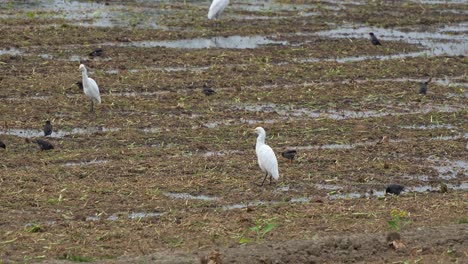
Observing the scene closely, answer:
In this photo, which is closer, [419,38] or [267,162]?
[267,162]

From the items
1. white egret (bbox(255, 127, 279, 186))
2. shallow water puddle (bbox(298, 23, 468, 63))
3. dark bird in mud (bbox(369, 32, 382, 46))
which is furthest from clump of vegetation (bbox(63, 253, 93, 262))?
dark bird in mud (bbox(369, 32, 382, 46))

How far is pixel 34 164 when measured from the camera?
54.4 feet

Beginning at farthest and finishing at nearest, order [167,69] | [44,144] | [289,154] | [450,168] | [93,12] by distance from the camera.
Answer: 1. [93,12]
2. [167,69]
3. [450,168]
4. [44,144]
5. [289,154]

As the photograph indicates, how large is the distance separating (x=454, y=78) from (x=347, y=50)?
11.5 feet

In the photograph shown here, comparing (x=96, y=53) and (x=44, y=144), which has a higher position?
(x=44, y=144)

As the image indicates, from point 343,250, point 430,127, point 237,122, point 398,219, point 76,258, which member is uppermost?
point 76,258

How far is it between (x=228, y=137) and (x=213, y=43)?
9415mm

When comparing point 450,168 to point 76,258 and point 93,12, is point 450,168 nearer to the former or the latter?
point 76,258

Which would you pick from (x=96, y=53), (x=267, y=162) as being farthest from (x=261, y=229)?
(x=96, y=53)

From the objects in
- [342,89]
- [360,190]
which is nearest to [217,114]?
[342,89]

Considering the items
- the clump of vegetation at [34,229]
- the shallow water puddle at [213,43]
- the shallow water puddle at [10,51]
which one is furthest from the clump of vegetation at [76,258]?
the shallow water puddle at [213,43]

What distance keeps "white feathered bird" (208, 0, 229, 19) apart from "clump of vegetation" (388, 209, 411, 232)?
16.9 m

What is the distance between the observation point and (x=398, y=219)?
1390 centimetres

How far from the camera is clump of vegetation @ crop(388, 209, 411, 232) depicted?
13473mm
